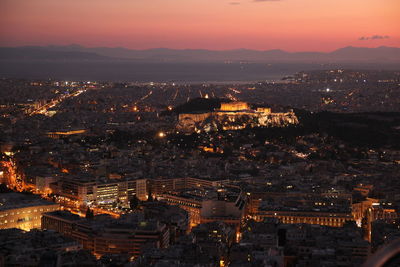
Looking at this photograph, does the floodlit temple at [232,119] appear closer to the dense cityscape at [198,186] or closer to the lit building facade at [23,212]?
the dense cityscape at [198,186]

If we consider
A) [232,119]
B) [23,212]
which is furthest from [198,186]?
[232,119]

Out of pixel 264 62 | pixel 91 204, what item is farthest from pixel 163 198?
pixel 264 62

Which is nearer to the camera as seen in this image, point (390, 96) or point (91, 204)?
point (91, 204)

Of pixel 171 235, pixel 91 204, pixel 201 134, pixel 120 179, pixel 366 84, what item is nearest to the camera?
pixel 171 235

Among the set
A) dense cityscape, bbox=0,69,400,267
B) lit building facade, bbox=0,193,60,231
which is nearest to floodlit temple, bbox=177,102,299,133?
dense cityscape, bbox=0,69,400,267

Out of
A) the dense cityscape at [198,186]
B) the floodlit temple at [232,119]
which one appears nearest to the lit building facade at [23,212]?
the dense cityscape at [198,186]

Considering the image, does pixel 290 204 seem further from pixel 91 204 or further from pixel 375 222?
pixel 91 204
